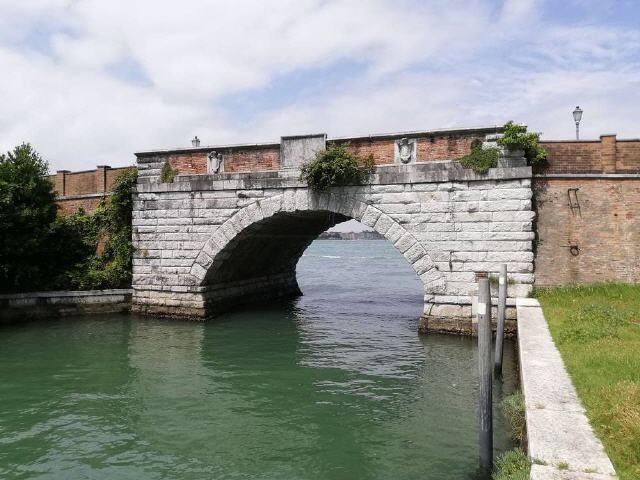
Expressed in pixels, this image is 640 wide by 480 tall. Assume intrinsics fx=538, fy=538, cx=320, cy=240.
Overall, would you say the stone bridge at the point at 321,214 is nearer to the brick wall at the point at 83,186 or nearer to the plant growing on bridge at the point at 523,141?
the plant growing on bridge at the point at 523,141

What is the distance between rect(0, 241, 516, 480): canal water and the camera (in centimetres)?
659

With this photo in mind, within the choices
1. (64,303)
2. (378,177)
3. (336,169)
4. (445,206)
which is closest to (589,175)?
(445,206)

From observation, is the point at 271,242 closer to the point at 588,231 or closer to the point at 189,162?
the point at 189,162

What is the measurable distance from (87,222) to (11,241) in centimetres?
269

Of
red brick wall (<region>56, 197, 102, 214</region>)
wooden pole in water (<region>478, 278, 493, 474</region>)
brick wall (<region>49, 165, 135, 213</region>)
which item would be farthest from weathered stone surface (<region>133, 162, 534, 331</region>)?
wooden pole in water (<region>478, 278, 493, 474</region>)

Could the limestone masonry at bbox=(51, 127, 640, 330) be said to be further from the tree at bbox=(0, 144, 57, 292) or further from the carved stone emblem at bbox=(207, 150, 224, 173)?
the tree at bbox=(0, 144, 57, 292)

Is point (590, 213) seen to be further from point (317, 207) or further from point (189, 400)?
point (189, 400)

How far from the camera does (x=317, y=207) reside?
1410 cm

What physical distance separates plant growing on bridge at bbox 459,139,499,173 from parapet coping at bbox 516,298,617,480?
5.91 m

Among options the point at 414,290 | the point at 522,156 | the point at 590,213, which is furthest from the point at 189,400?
the point at 414,290

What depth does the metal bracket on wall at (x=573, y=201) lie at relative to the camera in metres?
12.6

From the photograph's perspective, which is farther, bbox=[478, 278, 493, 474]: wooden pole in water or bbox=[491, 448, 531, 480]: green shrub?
bbox=[478, 278, 493, 474]: wooden pole in water

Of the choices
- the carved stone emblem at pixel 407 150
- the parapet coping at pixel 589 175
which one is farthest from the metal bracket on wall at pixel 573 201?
the carved stone emblem at pixel 407 150

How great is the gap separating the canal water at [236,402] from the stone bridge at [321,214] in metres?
1.23
